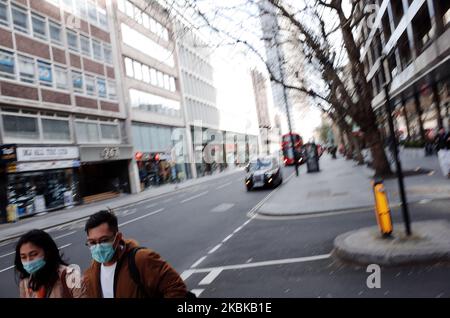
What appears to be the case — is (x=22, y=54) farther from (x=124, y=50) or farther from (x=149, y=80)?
(x=149, y=80)

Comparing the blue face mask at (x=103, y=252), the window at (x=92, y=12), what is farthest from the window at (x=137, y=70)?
the blue face mask at (x=103, y=252)

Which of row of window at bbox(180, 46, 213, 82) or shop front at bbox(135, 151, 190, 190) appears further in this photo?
row of window at bbox(180, 46, 213, 82)

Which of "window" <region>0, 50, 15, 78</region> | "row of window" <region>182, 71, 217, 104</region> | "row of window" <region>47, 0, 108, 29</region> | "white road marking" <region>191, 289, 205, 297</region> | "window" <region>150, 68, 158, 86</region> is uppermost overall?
"row of window" <region>47, 0, 108, 29</region>

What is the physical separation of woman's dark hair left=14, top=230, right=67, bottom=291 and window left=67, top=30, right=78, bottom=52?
29.5m

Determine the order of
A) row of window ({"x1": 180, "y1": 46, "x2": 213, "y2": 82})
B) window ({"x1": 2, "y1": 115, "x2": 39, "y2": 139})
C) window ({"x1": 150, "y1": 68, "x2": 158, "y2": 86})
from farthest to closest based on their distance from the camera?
row of window ({"x1": 180, "y1": 46, "x2": 213, "y2": 82})
window ({"x1": 150, "y1": 68, "x2": 158, "y2": 86})
window ({"x1": 2, "y1": 115, "x2": 39, "y2": 139})

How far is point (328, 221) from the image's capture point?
32.1 feet

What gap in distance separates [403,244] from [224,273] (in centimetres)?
281

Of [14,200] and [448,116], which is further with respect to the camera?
[14,200]

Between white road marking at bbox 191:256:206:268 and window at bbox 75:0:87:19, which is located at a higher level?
window at bbox 75:0:87:19

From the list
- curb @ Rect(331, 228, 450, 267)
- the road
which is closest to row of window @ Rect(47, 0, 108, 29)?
the road

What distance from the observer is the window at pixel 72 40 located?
2942cm

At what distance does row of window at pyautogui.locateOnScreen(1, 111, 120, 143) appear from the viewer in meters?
23.4

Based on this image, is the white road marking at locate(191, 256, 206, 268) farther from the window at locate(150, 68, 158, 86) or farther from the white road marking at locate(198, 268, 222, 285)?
the window at locate(150, 68, 158, 86)
